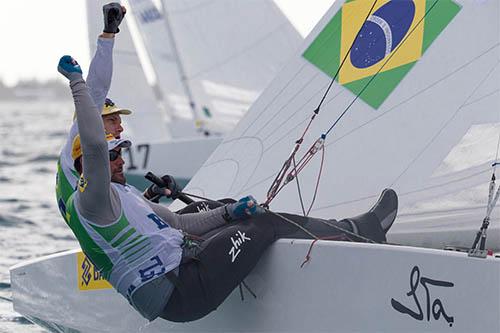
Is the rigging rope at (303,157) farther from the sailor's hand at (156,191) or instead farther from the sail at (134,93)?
the sail at (134,93)

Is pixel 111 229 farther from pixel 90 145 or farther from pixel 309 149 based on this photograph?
pixel 309 149

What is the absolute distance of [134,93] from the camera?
8.74 m

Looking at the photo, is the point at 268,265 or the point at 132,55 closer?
the point at 268,265

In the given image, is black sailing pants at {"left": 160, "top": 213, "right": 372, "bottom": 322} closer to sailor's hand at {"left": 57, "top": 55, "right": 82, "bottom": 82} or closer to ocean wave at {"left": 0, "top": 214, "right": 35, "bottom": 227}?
sailor's hand at {"left": 57, "top": 55, "right": 82, "bottom": 82}

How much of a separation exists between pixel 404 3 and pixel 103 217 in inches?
48.4

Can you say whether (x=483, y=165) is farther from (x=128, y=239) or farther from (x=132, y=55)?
(x=132, y=55)

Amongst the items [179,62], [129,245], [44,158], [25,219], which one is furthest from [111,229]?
[44,158]

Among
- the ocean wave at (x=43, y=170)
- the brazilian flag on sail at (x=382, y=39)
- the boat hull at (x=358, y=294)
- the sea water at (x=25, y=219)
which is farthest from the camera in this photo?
the ocean wave at (x=43, y=170)

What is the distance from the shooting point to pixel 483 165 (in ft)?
9.73

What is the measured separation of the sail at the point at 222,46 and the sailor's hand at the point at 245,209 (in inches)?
204

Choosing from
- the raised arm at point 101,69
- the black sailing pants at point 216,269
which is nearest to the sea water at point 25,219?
the black sailing pants at point 216,269

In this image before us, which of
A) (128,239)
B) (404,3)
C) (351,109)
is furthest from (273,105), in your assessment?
(128,239)

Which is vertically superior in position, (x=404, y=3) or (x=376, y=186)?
(x=404, y=3)

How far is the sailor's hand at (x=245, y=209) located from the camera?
8.45ft
